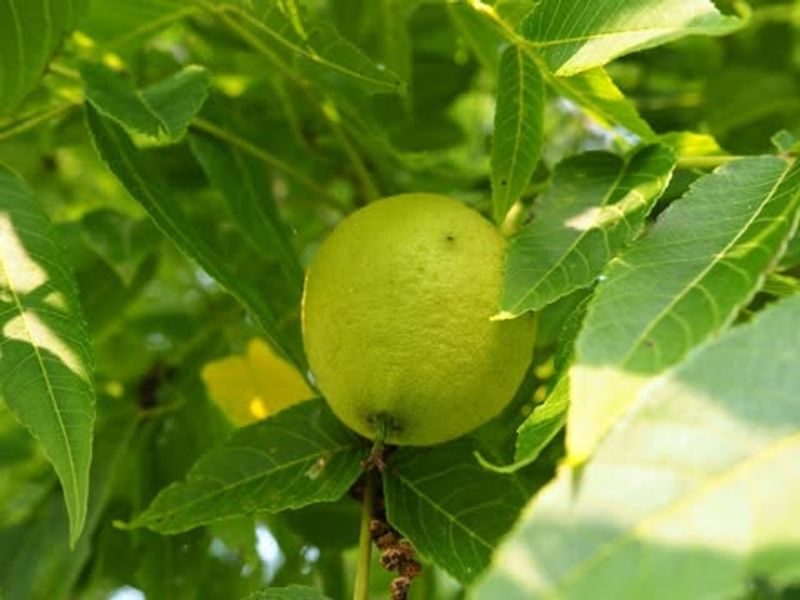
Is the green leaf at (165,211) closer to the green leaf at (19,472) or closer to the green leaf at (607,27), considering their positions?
the green leaf at (607,27)

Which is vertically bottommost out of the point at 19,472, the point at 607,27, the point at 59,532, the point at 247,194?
the point at 19,472

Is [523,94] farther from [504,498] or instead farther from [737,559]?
[737,559]

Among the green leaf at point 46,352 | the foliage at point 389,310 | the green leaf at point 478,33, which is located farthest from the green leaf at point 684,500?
the green leaf at point 478,33

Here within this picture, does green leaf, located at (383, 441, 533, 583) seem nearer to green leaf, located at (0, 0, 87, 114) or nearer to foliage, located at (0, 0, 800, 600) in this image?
foliage, located at (0, 0, 800, 600)

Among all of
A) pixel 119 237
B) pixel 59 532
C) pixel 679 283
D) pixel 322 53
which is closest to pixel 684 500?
pixel 679 283

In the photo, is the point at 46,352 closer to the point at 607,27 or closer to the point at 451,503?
the point at 451,503

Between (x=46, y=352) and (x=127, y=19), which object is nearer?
(x=46, y=352)
